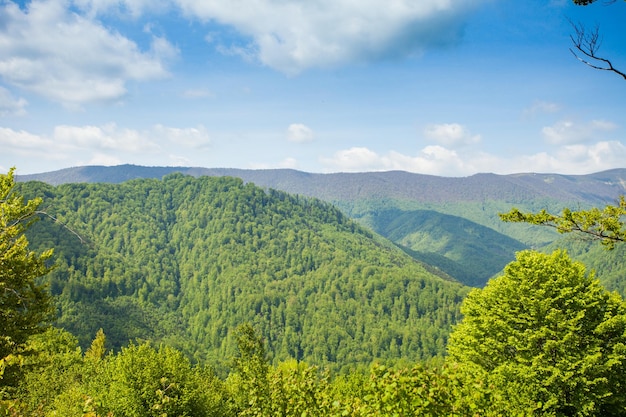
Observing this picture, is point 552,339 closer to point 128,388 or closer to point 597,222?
point 597,222

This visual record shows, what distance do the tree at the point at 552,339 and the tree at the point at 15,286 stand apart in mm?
26672

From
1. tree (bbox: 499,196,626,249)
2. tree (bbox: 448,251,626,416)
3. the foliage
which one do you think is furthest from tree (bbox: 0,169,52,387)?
tree (bbox: 448,251,626,416)

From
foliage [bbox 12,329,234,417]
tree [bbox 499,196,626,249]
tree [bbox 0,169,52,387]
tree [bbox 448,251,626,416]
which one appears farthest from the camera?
foliage [bbox 12,329,234,417]

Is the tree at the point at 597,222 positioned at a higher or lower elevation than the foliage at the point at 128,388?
higher

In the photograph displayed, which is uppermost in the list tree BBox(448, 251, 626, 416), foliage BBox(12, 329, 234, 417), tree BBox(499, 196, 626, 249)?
tree BBox(499, 196, 626, 249)

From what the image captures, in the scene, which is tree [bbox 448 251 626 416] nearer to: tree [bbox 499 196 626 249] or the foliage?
tree [bbox 499 196 626 249]

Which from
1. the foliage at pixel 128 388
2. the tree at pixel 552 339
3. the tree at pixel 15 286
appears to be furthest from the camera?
the foliage at pixel 128 388

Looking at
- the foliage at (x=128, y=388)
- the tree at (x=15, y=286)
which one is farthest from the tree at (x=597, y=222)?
the foliage at (x=128, y=388)

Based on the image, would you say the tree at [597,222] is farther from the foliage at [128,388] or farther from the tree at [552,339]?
the foliage at [128,388]

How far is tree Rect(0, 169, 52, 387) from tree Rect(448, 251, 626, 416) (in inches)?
1050

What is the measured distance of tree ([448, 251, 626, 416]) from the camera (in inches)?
1069

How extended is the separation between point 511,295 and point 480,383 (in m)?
23.5

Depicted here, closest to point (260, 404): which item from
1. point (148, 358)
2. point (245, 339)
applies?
point (245, 339)

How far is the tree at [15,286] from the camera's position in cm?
2097
